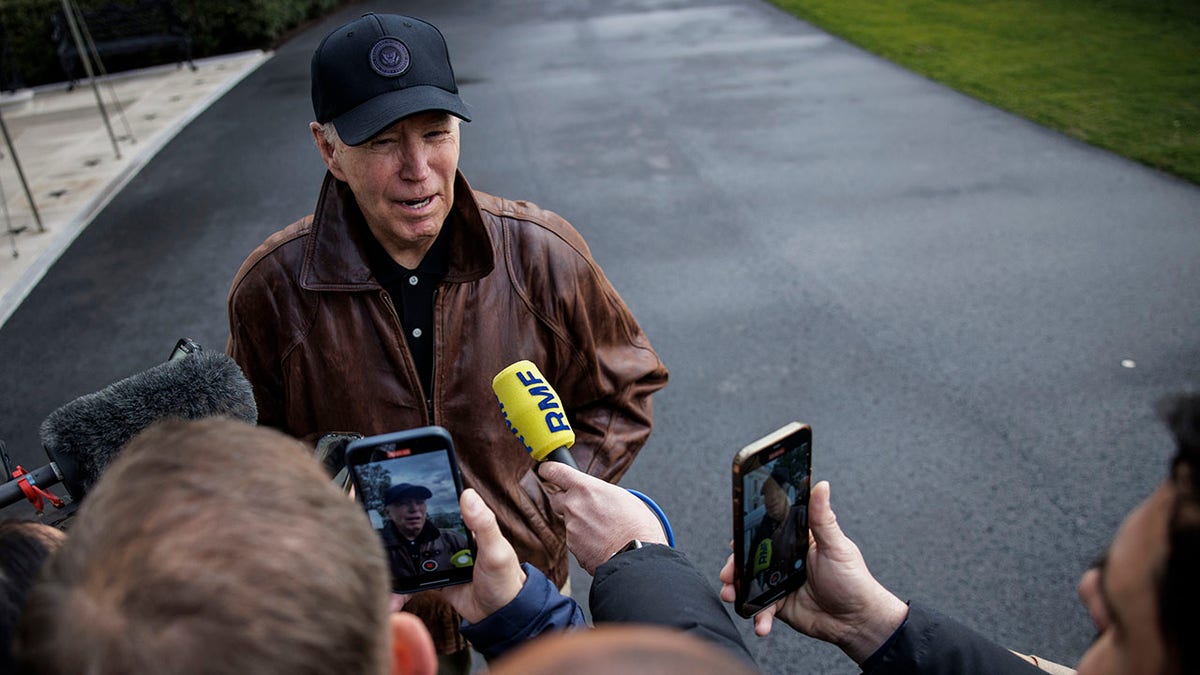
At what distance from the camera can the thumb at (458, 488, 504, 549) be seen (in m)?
1.58

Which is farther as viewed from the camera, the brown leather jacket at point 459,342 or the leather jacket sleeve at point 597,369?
the leather jacket sleeve at point 597,369

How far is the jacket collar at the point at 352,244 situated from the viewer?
2219 mm

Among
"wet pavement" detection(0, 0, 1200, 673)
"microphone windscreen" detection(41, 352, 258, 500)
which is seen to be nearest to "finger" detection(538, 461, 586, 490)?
"microphone windscreen" detection(41, 352, 258, 500)

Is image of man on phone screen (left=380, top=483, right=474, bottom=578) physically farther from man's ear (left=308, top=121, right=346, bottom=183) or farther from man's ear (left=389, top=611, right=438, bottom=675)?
man's ear (left=308, top=121, right=346, bottom=183)

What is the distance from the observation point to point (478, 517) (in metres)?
1.59

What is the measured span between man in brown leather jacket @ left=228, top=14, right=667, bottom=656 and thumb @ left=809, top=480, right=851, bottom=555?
0.68 meters

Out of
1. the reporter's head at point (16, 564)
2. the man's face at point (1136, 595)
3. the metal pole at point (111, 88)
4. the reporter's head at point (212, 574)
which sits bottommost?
the metal pole at point (111, 88)

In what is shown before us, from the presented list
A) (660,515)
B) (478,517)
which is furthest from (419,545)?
(660,515)

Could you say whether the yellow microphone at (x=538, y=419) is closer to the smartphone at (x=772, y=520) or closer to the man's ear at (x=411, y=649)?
the smartphone at (x=772, y=520)

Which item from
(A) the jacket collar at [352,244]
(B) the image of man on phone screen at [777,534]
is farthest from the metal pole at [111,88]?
(B) the image of man on phone screen at [777,534]

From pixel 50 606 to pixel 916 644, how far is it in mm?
1359

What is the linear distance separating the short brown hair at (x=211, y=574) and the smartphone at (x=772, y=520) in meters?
0.82

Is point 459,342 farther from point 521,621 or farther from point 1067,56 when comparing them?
point 1067,56

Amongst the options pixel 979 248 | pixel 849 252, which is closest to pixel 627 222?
pixel 849 252
